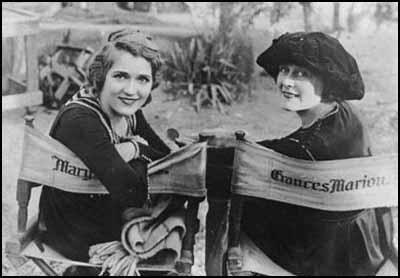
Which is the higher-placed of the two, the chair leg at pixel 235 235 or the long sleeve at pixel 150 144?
the long sleeve at pixel 150 144

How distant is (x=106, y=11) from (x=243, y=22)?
0.69 meters

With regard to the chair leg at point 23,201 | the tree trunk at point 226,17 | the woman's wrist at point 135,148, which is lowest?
the chair leg at point 23,201

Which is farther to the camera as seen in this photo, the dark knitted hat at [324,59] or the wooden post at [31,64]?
the wooden post at [31,64]

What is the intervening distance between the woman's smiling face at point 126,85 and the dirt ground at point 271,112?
88 millimetres

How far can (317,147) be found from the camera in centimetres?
354

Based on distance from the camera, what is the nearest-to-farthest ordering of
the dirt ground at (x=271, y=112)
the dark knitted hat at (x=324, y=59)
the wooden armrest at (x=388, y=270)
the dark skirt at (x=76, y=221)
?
the dark knitted hat at (x=324, y=59) → the dirt ground at (x=271, y=112) → the dark skirt at (x=76, y=221) → the wooden armrest at (x=388, y=270)

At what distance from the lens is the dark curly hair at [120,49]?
3516mm

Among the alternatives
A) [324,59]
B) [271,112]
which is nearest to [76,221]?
[271,112]

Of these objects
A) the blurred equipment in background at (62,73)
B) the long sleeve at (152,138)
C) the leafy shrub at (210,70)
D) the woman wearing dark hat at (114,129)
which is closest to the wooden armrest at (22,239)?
the woman wearing dark hat at (114,129)

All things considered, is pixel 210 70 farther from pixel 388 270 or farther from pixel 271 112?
pixel 388 270

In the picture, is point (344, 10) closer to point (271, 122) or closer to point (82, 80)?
point (271, 122)

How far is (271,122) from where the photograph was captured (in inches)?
142

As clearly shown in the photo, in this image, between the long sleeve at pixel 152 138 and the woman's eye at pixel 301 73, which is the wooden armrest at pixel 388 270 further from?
the long sleeve at pixel 152 138

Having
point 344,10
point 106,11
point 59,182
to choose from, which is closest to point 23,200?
point 59,182
